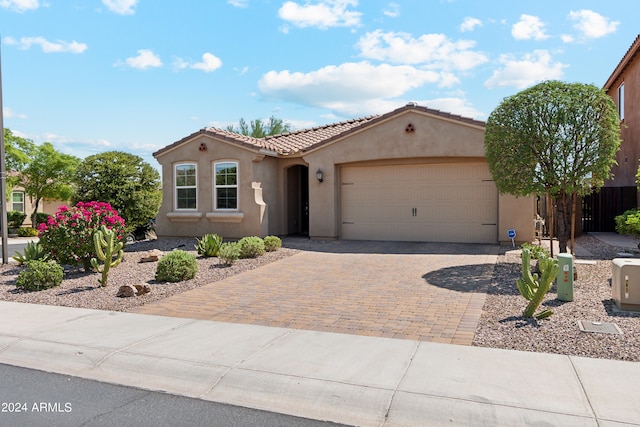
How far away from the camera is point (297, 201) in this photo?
1980cm

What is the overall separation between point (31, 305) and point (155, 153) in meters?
10.7

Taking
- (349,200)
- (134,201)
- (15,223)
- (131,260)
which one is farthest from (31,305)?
(15,223)

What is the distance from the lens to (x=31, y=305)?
8.44 m

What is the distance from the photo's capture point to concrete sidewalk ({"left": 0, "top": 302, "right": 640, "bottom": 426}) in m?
4.21

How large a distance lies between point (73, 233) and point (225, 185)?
6813mm

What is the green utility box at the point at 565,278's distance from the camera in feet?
25.0

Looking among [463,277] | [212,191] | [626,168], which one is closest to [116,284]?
[463,277]

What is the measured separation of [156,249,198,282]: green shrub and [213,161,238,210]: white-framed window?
7.03 meters

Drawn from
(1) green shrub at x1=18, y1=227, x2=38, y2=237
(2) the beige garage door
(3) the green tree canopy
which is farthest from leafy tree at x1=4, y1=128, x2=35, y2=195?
(2) the beige garage door

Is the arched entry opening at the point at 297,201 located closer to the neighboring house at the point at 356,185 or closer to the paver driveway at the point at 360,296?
the neighboring house at the point at 356,185

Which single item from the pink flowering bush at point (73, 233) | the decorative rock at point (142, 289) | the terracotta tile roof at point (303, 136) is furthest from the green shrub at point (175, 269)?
the terracotta tile roof at point (303, 136)

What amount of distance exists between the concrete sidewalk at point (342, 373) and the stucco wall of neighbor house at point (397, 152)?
32.0ft

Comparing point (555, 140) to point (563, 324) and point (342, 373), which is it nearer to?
point (563, 324)

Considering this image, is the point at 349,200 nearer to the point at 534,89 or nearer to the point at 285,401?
the point at 534,89
